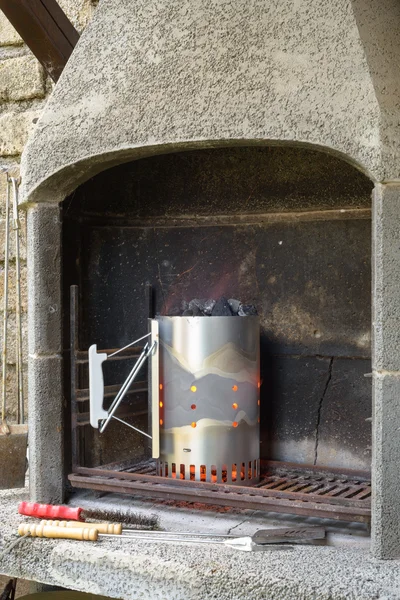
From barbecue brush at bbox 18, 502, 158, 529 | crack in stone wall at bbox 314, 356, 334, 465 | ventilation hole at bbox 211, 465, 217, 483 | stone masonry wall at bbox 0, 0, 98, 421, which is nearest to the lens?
barbecue brush at bbox 18, 502, 158, 529

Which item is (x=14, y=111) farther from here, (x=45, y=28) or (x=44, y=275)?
(x=44, y=275)

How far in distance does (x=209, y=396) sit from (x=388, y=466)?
76cm

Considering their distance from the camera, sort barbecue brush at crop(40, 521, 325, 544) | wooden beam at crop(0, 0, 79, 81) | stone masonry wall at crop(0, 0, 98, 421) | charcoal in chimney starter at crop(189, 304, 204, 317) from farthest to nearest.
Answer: stone masonry wall at crop(0, 0, 98, 421) < wooden beam at crop(0, 0, 79, 81) < charcoal in chimney starter at crop(189, 304, 204, 317) < barbecue brush at crop(40, 521, 325, 544)

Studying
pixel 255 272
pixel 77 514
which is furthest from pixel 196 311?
pixel 77 514

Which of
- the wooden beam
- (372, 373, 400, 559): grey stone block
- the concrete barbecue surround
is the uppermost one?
the wooden beam

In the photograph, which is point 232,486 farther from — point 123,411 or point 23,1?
point 23,1

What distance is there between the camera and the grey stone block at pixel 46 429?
119 inches

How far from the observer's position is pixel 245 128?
253 centimetres

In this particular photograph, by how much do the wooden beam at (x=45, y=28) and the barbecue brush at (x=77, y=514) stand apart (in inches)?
74.6

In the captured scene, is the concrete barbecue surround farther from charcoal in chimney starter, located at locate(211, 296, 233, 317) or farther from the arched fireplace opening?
charcoal in chimney starter, located at locate(211, 296, 233, 317)

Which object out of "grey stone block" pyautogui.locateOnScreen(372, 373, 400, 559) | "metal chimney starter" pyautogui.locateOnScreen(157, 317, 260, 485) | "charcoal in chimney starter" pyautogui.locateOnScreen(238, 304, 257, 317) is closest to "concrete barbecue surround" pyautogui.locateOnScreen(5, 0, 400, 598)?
"grey stone block" pyautogui.locateOnScreen(372, 373, 400, 559)

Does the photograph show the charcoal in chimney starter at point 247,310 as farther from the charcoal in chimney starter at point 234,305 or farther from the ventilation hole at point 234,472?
the ventilation hole at point 234,472

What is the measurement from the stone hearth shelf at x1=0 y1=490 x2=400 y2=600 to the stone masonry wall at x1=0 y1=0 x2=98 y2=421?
1.63 meters

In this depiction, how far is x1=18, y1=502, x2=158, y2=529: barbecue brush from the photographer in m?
2.85
